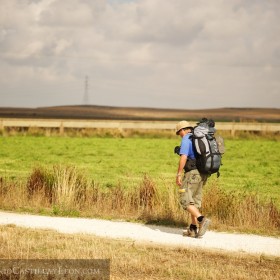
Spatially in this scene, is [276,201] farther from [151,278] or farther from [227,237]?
[151,278]

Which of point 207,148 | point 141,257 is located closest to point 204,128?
point 207,148

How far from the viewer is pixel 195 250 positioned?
8.31m

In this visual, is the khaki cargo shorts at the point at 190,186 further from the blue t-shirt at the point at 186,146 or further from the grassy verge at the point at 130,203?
the grassy verge at the point at 130,203

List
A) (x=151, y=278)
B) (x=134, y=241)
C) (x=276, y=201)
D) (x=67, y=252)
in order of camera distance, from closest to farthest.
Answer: (x=151, y=278) < (x=67, y=252) < (x=134, y=241) < (x=276, y=201)

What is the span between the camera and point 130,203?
11.4 m

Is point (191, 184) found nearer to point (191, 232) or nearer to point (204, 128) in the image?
point (191, 232)

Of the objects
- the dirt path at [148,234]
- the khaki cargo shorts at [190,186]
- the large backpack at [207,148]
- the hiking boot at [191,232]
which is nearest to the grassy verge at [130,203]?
the dirt path at [148,234]

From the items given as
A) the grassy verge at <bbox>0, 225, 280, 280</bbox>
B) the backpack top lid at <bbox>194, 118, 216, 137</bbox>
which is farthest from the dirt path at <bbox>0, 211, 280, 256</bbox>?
the backpack top lid at <bbox>194, 118, 216, 137</bbox>

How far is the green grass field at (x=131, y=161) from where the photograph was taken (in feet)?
52.4

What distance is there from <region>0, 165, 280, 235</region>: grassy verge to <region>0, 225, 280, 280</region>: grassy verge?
1.97 meters

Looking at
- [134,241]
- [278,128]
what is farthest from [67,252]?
[278,128]

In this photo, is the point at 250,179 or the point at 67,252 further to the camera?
the point at 250,179

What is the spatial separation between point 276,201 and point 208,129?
480cm

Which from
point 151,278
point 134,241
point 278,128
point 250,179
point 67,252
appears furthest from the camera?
point 278,128
